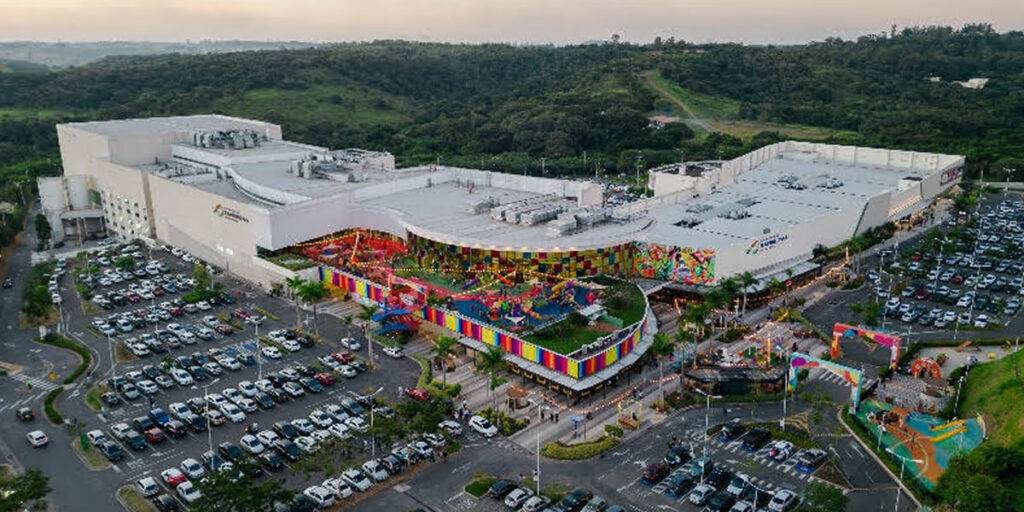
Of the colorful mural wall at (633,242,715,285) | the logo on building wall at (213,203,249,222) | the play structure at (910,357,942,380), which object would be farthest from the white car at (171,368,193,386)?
the play structure at (910,357,942,380)

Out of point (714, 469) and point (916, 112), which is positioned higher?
point (916, 112)

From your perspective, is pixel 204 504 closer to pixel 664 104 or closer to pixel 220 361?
pixel 220 361

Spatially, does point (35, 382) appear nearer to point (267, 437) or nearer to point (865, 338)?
point (267, 437)

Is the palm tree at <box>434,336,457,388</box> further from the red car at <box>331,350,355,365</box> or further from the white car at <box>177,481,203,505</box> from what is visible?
the white car at <box>177,481,203,505</box>

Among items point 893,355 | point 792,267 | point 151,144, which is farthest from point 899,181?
point 151,144

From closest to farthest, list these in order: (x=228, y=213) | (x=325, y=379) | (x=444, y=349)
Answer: (x=444, y=349)
(x=325, y=379)
(x=228, y=213)

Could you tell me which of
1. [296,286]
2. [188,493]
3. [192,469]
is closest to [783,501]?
[188,493]
